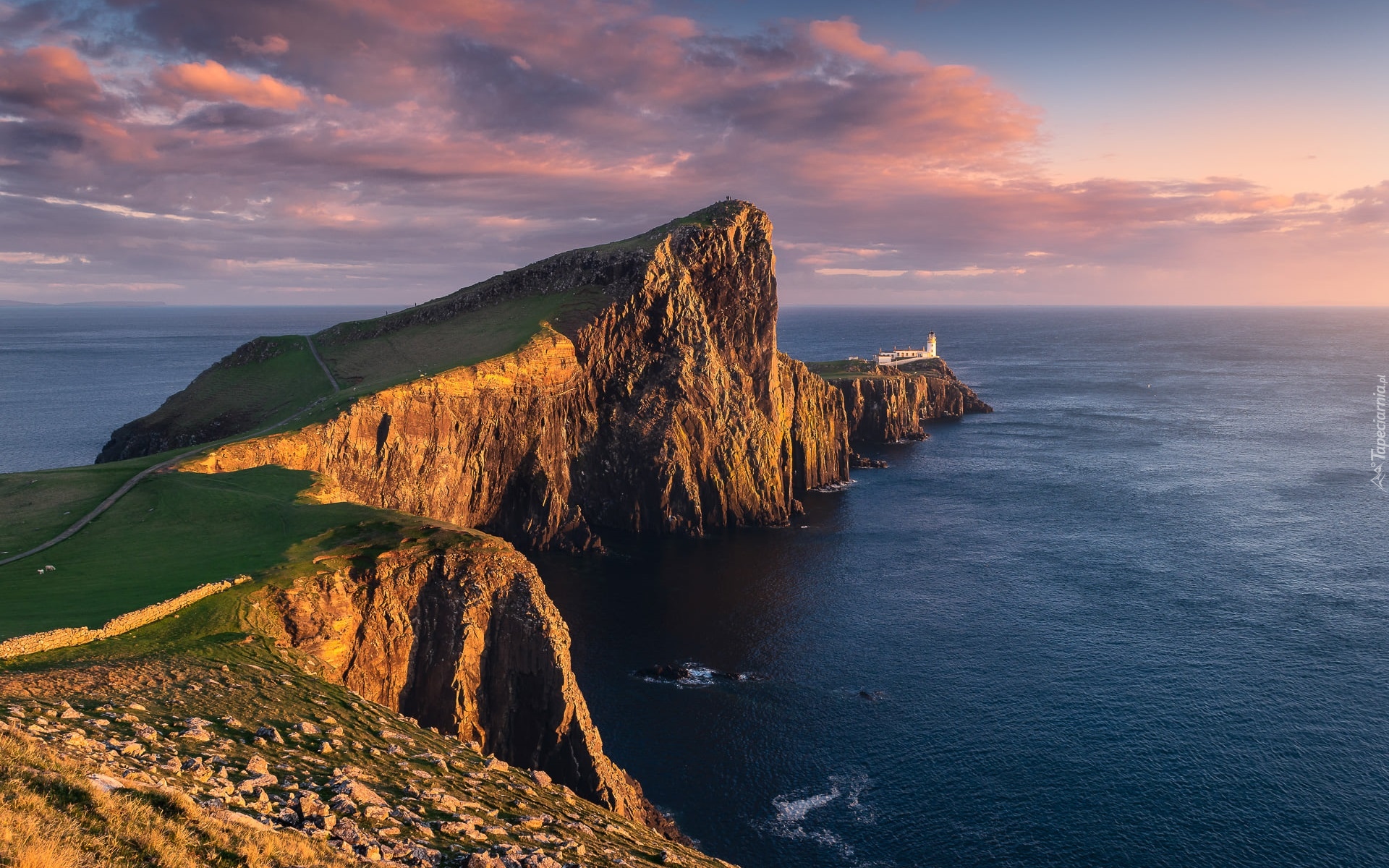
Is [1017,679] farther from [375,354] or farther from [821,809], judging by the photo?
[375,354]

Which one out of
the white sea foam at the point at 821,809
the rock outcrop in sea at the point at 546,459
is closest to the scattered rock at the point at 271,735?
the rock outcrop in sea at the point at 546,459

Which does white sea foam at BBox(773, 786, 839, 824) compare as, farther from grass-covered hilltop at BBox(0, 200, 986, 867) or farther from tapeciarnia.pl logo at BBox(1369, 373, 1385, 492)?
tapeciarnia.pl logo at BBox(1369, 373, 1385, 492)

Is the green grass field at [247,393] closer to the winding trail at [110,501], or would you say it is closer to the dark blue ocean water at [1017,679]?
the winding trail at [110,501]

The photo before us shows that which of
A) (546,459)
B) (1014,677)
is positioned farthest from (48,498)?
(1014,677)

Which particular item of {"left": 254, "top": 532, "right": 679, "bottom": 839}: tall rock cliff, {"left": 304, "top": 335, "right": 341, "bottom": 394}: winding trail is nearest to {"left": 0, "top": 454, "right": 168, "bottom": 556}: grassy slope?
{"left": 254, "top": 532, "right": 679, "bottom": 839}: tall rock cliff

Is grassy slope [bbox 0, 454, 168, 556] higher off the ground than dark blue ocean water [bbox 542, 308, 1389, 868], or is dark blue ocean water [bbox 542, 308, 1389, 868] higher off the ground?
grassy slope [bbox 0, 454, 168, 556]

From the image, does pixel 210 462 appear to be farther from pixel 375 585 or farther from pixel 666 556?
pixel 666 556
